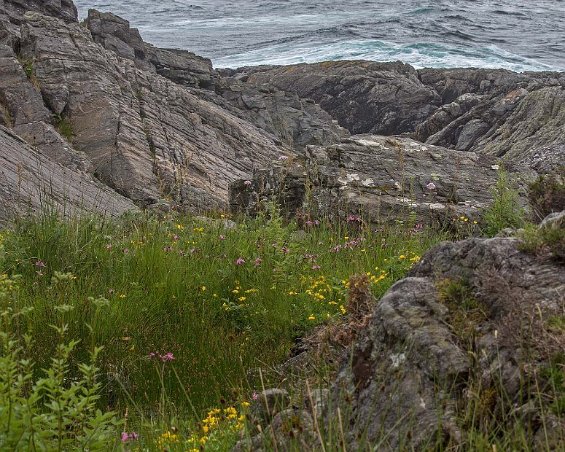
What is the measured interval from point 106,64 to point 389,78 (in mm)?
23496

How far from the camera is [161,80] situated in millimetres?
23750

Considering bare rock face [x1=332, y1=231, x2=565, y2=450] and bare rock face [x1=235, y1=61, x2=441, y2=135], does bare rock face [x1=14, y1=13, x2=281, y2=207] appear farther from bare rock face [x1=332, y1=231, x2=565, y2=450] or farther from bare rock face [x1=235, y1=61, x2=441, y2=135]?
bare rock face [x1=235, y1=61, x2=441, y2=135]

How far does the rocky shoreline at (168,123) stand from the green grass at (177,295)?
0.96 meters

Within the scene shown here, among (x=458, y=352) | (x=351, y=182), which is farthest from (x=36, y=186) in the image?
(x=458, y=352)

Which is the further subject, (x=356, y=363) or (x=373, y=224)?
(x=373, y=224)

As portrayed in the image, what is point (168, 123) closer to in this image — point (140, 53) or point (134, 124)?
point (134, 124)

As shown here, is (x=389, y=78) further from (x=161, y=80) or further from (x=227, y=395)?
(x=227, y=395)

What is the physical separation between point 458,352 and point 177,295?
3.14 meters

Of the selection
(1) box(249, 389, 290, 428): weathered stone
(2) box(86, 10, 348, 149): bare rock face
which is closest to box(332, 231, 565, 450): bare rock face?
(1) box(249, 389, 290, 428): weathered stone

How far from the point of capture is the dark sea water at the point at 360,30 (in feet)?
180

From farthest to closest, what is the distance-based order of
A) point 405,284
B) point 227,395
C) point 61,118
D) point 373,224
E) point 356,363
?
point 61,118 → point 373,224 → point 227,395 → point 405,284 → point 356,363

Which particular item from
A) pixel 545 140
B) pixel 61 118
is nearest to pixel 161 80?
pixel 61 118

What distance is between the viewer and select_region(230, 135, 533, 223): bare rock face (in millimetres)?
9648

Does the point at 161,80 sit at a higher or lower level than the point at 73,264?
A: lower
